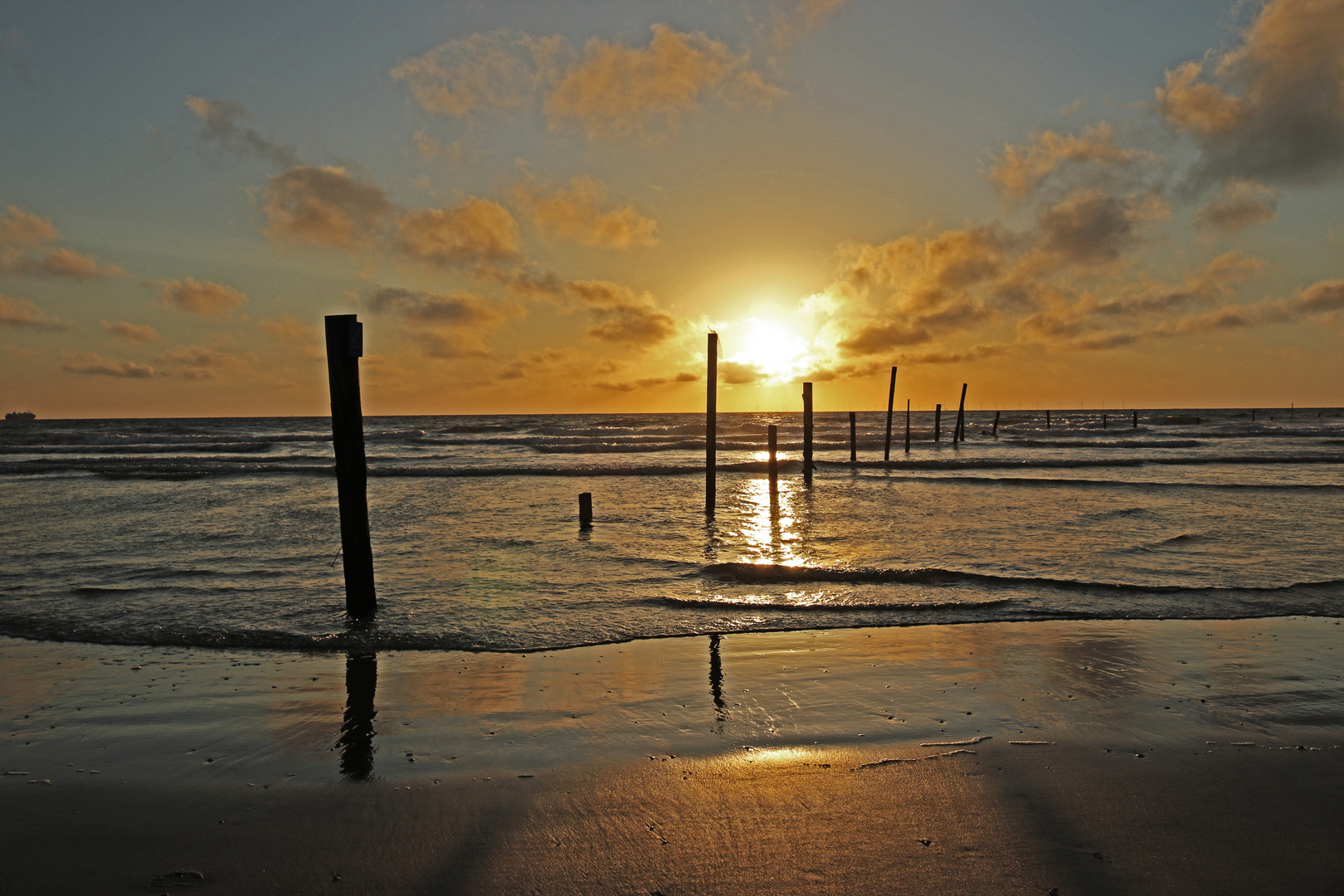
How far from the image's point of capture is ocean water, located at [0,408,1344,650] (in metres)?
7.88

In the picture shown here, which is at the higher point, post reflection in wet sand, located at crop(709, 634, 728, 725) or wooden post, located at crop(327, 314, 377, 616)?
wooden post, located at crop(327, 314, 377, 616)

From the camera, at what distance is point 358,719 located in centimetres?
506

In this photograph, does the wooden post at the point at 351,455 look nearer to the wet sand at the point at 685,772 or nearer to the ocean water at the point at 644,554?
the ocean water at the point at 644,554

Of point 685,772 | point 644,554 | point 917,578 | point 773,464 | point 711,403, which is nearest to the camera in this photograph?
point 685,772

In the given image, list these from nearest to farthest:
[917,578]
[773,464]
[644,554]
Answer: [917,578] → [644,554] → [773,464]

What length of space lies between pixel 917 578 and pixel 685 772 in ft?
21.4

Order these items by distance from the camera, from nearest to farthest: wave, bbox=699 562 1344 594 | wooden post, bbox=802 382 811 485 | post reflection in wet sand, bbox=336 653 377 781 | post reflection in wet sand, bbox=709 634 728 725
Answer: post reflection in wet sand, bbox=336 653 377 781, post reflection in wet sand, bbox=709 634 728 725, wave, bbox=699 562 1344 594, wooden post, bbox=802 382 811 485

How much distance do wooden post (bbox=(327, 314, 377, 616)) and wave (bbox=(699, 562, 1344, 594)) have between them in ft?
15.0

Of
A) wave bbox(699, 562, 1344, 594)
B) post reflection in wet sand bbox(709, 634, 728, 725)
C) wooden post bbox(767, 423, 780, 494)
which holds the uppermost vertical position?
wooden post bbox(767, 423, 780, 494)

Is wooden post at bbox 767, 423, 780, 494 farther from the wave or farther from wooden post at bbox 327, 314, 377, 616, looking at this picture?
wooden post at bbox 327, 314, 377, 616

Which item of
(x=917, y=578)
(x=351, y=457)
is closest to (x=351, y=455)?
(x=351, y=457)

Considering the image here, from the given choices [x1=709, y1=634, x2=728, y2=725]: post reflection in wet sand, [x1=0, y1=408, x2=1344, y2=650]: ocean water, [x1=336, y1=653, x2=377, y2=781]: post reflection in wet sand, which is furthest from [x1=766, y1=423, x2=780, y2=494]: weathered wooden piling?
[x1=336, y1=653, x2=377, y2=781]: post reflection in wet sand

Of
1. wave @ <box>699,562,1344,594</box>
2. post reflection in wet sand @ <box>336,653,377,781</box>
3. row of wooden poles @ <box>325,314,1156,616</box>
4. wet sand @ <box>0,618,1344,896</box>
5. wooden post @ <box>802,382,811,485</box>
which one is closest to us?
wet sand @ <box>0,618,1344,896</box>

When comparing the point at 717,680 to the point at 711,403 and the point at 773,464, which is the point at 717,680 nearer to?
the point at 711,403
